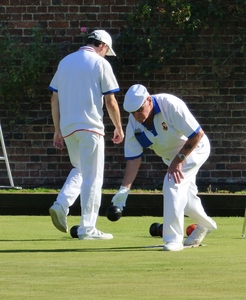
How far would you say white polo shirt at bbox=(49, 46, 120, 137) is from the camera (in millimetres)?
7141

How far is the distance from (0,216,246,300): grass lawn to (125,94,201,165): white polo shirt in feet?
2.21

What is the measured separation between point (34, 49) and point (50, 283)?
7.38 metres

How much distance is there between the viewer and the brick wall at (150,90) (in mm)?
11922

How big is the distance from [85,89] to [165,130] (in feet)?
3.28

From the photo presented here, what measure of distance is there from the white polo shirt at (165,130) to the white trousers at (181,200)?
154mm

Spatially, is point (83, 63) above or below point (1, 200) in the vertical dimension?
above

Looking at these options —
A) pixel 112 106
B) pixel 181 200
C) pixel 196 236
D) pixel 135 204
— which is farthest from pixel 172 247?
pixel 135 204

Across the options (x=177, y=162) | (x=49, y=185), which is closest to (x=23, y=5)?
(x=49, y=185)

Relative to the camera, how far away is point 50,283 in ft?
15.7

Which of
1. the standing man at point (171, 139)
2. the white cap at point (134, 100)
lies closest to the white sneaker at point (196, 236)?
the standing man at point (171, 139)

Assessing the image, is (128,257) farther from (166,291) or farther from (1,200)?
(1,200)

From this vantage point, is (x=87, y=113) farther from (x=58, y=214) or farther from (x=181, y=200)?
(x=181, y=200)

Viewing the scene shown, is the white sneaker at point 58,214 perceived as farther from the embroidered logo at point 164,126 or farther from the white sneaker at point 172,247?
the embroidered logo at point 164,126

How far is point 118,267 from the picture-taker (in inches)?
214
